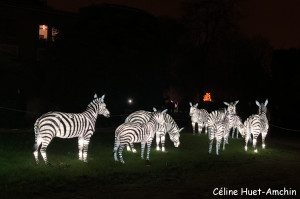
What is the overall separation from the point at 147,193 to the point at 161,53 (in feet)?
86.0

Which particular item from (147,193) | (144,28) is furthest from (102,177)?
(144,28)

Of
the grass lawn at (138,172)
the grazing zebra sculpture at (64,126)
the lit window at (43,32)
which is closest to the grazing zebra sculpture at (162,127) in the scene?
the grass lawn at (138,172)

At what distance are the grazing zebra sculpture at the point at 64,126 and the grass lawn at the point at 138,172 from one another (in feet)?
2.68

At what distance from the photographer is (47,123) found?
13.7 m

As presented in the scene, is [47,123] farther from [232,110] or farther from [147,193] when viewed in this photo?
[232,110]

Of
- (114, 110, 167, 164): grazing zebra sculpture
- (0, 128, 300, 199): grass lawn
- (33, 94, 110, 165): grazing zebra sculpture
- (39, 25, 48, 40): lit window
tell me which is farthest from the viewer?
(39, 25, 48, 40): lit window

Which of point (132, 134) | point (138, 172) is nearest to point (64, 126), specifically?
point (132, 134)

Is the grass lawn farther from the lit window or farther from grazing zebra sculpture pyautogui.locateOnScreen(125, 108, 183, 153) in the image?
the lit window

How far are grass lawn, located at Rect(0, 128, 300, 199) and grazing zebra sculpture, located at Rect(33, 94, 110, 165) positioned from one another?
2.68ft

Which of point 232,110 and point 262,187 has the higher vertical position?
point 232,110

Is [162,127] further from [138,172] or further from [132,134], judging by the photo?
[138,172]

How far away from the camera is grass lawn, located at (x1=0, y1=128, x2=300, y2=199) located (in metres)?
11.0

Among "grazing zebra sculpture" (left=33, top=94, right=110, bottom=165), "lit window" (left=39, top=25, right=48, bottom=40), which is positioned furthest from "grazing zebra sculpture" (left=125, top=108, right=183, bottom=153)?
"lit window" (left=39, top=25, right=48, bottom=40)

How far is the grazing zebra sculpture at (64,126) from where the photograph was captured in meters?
13.6
